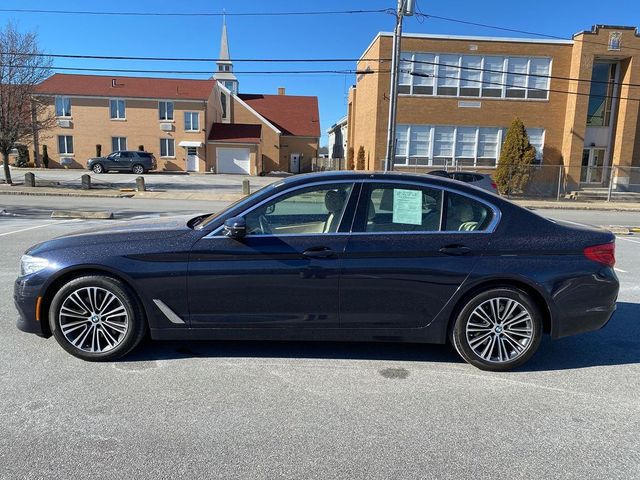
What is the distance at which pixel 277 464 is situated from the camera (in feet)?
8.83

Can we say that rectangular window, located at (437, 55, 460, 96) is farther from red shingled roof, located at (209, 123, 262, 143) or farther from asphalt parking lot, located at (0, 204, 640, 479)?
asphalt parking lot, located at (0, 204, 640, 479)

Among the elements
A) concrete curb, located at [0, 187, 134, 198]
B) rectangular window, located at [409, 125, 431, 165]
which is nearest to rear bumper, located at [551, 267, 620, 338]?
concrete curb, located at [0, 187, 134, 198]

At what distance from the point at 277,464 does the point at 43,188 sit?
25.1 m

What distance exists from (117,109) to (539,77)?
3214 cm

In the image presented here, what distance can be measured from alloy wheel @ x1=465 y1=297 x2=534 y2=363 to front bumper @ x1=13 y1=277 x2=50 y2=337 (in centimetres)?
353

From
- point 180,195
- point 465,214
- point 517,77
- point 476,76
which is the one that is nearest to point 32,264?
point 465,214

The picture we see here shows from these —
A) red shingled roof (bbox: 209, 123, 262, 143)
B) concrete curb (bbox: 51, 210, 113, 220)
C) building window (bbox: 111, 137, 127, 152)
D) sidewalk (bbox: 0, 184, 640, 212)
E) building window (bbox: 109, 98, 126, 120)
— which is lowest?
concrete curb (bbox: 51, 210, 113, 220)

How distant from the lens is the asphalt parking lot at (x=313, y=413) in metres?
2.70

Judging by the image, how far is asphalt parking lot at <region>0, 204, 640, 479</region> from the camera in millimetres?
2701

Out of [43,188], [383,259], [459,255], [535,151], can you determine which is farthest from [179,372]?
[535,151]

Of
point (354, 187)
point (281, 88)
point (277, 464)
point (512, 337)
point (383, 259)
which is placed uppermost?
point (281, 88)

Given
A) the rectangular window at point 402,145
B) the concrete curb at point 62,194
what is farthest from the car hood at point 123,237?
the rectangular window at point 402,145

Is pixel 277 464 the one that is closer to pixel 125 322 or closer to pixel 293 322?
pixel 293 322

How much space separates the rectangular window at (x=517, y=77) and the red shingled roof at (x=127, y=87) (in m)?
24.9
